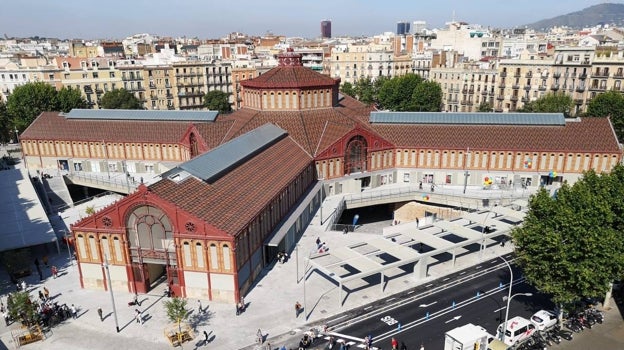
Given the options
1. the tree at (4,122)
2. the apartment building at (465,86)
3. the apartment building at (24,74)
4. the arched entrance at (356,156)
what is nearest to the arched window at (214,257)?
the arched entrance at (356,156)

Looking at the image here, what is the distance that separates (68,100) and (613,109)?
4801 inches

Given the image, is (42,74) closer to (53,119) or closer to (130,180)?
(53,119)

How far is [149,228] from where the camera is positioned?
1727 inches

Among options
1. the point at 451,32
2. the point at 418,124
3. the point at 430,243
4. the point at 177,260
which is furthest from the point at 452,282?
the point at 451,32

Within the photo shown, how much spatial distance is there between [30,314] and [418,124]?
2512 inches

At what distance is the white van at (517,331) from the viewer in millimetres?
38750

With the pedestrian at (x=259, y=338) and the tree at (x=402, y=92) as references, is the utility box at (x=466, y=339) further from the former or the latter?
the tree at (x=402, y=92)

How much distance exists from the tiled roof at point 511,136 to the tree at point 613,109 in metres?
20.3

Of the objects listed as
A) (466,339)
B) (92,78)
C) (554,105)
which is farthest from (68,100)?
(554,105)

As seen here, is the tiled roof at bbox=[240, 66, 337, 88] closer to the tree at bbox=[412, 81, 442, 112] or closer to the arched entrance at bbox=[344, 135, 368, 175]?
the arched entrance at bbox=[344, 135, 368, 175]

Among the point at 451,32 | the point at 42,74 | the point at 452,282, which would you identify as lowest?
the point at 452,282

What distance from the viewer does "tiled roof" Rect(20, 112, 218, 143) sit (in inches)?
3344

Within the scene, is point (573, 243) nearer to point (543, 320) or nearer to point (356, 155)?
point (543, 320)

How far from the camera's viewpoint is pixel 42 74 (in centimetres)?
12450
